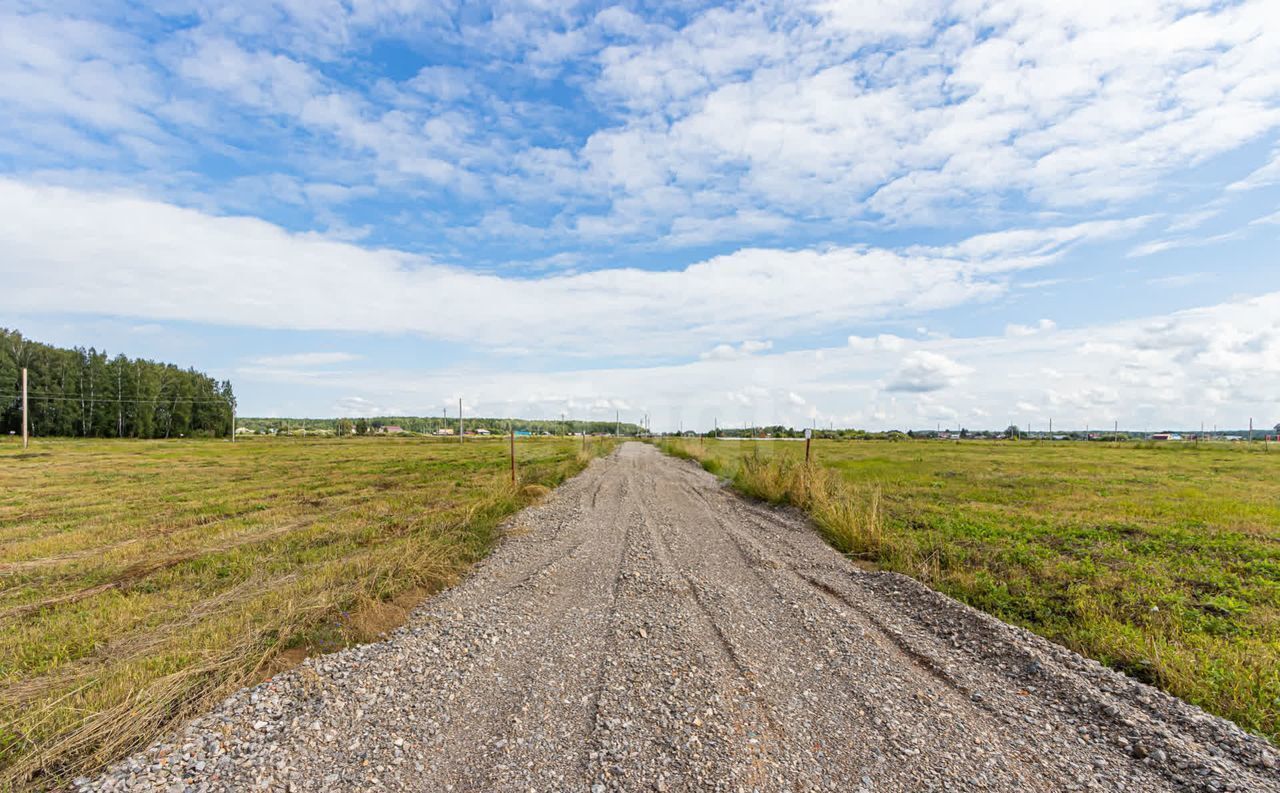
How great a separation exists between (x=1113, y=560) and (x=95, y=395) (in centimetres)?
11261

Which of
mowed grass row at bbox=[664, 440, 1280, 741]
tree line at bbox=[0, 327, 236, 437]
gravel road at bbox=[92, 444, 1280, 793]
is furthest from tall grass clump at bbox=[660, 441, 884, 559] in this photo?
tree line at bbox=[0, 327, 236, 437]

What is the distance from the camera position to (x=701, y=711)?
4336 mm

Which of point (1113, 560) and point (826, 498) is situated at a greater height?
point (826, 498)

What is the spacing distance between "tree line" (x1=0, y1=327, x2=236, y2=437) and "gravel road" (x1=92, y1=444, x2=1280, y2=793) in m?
98.2

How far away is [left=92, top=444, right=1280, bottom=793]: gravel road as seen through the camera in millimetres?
3588

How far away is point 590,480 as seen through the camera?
23797mm

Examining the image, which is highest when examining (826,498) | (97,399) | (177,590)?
(97,399)

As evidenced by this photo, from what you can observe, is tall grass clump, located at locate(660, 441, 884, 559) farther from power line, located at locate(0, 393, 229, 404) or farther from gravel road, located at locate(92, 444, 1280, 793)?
power line, located at locate(0, 393, 229, 404)

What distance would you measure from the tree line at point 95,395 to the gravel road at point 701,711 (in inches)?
3867

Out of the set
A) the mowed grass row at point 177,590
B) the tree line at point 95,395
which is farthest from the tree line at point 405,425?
the mowed grass row at point 177,590

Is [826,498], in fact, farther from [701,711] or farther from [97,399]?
[97,399]

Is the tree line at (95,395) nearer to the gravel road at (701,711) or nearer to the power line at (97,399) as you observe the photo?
the power line at (97,399)

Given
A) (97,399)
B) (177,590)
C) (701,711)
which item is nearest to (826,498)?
(701,711)

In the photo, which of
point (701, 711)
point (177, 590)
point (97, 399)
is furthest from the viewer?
point (97, 399)
